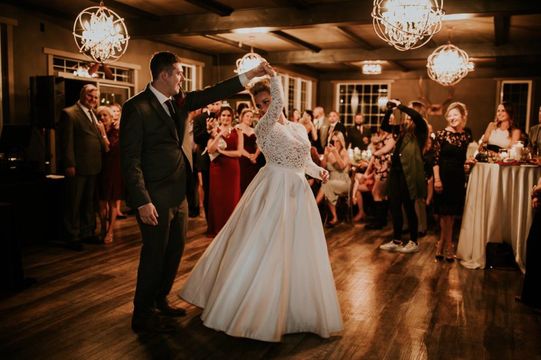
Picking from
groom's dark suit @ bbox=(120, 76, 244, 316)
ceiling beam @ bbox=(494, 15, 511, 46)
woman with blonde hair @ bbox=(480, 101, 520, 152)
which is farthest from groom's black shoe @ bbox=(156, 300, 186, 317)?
ceiling beam @ bbox=(494, 15, 511, 46)

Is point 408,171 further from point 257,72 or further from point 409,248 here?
point 257,72

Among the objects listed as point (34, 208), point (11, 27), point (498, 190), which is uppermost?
point (11, 27)

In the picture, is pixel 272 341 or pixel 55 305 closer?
pixel 272 341

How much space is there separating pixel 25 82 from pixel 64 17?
130cm

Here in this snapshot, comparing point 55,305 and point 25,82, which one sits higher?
point 25,82

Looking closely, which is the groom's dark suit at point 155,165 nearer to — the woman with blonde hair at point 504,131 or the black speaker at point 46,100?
the woman with blonde hair at point 504,131

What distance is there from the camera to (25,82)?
7.07m

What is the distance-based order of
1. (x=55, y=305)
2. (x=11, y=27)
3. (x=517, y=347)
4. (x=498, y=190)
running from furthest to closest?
1. (x=11, y=27)
2. (x=498, y=190)
3. (x=55, y=305)
4. (x=517, y=347)

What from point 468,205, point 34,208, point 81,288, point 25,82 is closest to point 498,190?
point 468,205

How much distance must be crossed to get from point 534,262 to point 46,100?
6037 mm

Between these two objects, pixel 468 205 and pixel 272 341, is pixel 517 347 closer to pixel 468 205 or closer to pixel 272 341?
pixel 272 341

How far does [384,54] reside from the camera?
11016 millimetres

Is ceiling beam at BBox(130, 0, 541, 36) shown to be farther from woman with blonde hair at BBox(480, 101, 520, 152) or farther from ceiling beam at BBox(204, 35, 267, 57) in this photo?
ceiling beam at BBox(204, 35, 267, 57)

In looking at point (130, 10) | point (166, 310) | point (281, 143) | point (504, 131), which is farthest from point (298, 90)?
point (166, 310)
